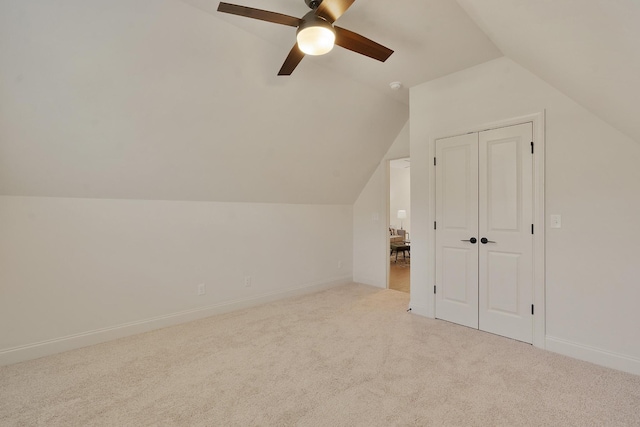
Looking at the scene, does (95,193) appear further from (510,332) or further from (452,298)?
(510,332)

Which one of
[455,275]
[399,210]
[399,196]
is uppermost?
[399,196]

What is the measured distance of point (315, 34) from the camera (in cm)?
186

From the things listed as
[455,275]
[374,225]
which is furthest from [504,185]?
[374,225]

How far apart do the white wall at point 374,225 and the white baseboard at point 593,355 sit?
2405mm

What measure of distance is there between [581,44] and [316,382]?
2.66 metres

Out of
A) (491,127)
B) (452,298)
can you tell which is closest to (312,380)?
(452,298)

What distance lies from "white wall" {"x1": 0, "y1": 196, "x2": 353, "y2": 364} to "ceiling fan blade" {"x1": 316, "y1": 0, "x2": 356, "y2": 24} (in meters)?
2.51

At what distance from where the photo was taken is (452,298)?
10.8 feet

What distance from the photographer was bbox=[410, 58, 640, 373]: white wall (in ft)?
7.60

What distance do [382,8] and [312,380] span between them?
2832 millimetres

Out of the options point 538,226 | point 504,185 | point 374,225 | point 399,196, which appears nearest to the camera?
point 538,226

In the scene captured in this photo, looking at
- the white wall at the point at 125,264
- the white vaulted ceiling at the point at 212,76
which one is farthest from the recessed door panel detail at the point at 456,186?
the white wall at the point at 125,264

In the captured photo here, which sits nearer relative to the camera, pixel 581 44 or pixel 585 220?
pixel 581 44

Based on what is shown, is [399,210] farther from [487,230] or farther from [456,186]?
[487,230]
